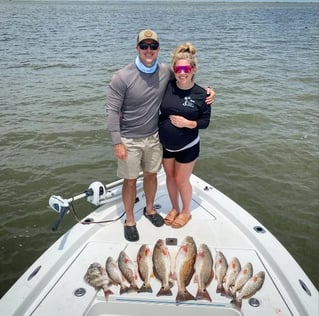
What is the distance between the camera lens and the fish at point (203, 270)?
3.75m

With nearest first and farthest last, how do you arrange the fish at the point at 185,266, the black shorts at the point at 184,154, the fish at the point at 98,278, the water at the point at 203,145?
1. the fish at the point at 185,266
2. the fish at the point at 98,278
3. the black shorts at the point at 184,154
4. the water at the point at 203,145

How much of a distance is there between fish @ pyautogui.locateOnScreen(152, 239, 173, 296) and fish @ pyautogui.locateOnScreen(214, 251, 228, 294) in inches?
20.1

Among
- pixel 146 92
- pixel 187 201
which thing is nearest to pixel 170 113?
pixel 146 92

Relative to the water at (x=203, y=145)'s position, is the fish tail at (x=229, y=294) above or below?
above

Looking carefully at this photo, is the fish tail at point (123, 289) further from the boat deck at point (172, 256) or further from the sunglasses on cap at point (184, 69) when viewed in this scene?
the sunglasses on cap at point (184, 69)

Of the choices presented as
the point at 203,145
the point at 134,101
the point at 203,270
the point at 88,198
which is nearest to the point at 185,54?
the point at 134,101

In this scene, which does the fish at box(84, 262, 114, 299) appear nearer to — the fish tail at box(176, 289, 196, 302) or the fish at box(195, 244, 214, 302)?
the fish tail at box(176, 289, 196, 302)

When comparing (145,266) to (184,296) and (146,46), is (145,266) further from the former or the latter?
(146,46)

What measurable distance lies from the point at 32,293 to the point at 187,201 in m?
2.34

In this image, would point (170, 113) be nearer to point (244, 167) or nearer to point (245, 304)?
point (245, 304)

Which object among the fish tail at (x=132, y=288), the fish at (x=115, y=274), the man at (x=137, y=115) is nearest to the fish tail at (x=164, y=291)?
the fish tail at (x=132, y=288)

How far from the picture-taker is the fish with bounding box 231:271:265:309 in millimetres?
3658

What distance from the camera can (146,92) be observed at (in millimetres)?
4336

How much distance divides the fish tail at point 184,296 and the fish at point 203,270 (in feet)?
0.24
